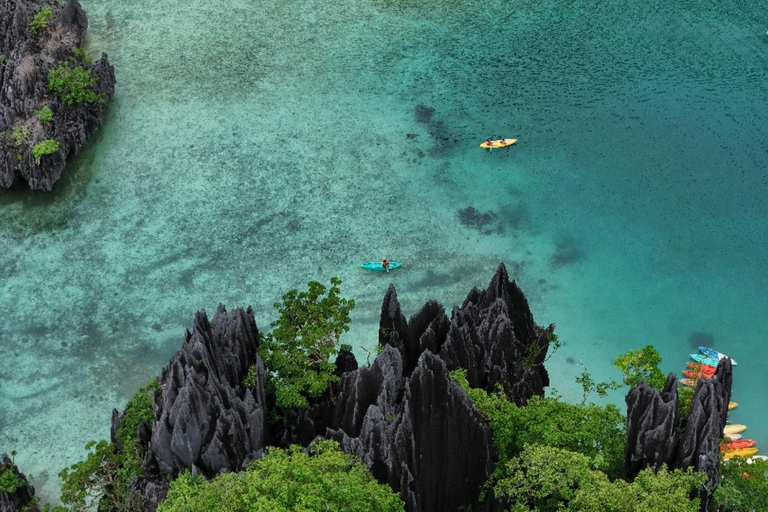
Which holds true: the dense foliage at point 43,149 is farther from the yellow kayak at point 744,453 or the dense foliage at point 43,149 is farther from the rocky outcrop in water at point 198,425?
the yellow kayak at point 744,453

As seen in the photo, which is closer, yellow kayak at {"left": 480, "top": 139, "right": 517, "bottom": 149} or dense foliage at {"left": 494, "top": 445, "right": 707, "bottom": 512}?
dense foliage at {"left": 494, "top": 445, "right": 707, "bottom": 512}

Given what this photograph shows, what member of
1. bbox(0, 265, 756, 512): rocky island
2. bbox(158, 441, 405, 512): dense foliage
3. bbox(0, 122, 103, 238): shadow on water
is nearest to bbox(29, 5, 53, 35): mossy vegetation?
bbox(0, 122, 103, 238): shadow on water

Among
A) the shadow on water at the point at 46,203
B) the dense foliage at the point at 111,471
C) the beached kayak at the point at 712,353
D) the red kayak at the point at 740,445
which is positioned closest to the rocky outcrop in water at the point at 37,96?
the shadow on water at the point at 46,203

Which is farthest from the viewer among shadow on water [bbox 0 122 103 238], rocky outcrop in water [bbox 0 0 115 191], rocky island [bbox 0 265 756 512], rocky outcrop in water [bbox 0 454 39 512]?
rocky outcrop in water [bbox 0 0 115 191]

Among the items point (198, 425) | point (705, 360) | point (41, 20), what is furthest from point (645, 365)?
point (41, 20)

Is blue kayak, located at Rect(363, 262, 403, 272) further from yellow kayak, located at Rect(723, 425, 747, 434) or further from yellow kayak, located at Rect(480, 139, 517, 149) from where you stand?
yellow kayak, located at Rect(723, 425, 747, 434)

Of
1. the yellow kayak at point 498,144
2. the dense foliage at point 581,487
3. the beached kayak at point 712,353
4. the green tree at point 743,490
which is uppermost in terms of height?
the yellow kayak at point 498,144
